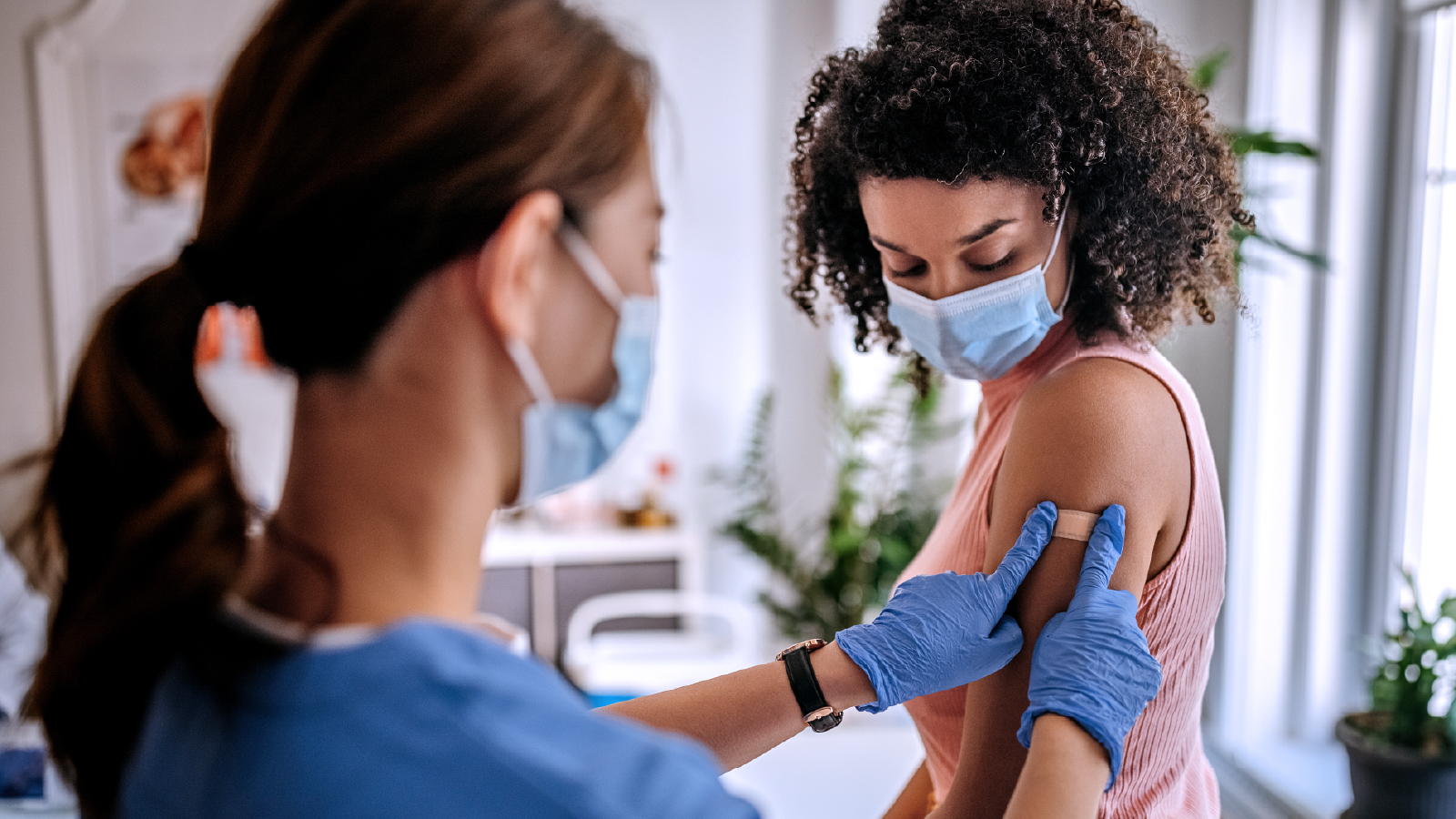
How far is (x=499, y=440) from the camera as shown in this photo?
62 cm

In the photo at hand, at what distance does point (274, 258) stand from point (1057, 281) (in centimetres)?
78

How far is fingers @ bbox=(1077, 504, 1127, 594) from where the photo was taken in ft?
2.86

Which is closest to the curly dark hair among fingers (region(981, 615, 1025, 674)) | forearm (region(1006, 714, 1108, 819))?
fingers (region(981, 615, 1025, 674))

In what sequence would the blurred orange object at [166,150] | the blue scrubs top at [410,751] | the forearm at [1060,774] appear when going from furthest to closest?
the blurred orange object at [166,150]
the forearm at [1060,774]
the blue scrubs top at [410,751]

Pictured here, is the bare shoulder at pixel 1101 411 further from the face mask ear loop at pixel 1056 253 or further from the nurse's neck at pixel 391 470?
the nurse's neck at pixel 391 470

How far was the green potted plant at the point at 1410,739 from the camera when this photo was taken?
1.69 meters

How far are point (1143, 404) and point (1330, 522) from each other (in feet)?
5.56

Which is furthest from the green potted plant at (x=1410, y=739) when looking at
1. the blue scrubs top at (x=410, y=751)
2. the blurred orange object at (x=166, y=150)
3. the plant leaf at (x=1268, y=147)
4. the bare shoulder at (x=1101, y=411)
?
the blurred orange object at (x=166, y=150)

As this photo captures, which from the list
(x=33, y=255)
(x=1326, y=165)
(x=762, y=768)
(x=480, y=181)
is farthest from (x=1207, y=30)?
(x=33, y=255)

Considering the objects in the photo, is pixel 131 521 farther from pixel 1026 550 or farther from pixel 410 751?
pixel 1026 550

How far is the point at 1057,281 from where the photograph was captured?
1.02 meters

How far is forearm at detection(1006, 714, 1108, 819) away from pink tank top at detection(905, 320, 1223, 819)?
0.54ft

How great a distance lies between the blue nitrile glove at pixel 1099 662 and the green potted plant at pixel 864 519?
199 cm

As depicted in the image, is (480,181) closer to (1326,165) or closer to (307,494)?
(307,494)
